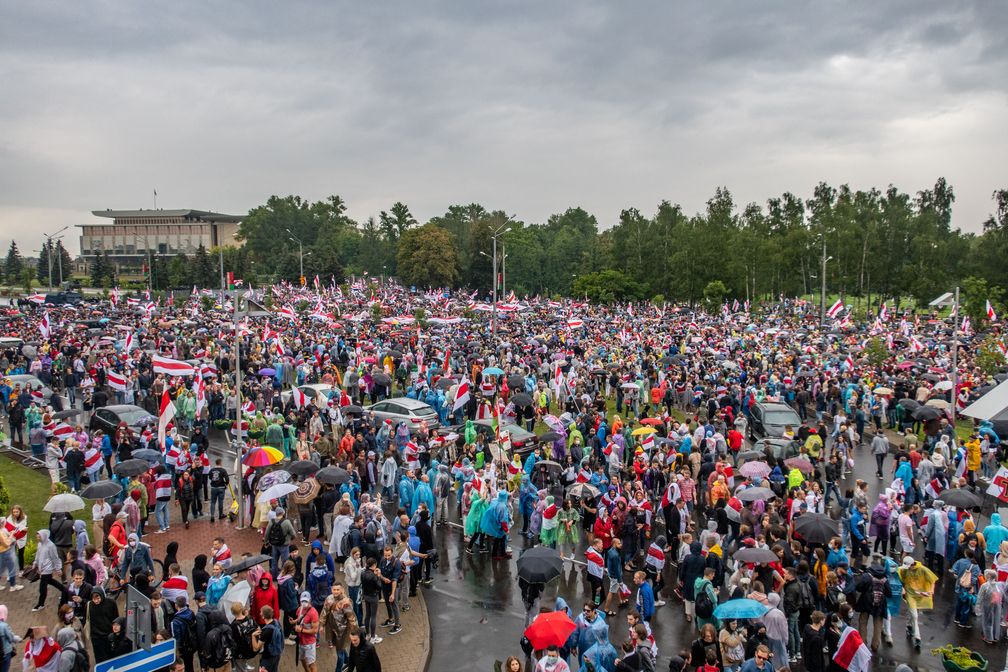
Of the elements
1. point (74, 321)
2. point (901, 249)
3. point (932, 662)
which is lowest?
point (932, 662)

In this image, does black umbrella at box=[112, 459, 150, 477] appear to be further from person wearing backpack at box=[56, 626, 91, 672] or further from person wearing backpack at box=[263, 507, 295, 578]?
person wearing backpack at box=[56, 626, 91, 672]

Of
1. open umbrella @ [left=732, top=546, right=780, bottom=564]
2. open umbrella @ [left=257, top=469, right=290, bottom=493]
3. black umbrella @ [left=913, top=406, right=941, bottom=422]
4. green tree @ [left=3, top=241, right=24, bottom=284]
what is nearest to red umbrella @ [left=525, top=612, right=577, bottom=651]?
open umbrella @ [left=732, top=546, right=780, bottom=564]

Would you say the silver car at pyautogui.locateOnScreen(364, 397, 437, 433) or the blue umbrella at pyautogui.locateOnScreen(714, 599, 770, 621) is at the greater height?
the silver car at pyautogui.locateOnScreen(364, 397, 437, 433)

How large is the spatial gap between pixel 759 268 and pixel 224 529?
6397cm

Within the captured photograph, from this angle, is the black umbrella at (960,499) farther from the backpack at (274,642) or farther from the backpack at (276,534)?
Result: the backpack at (276,534)

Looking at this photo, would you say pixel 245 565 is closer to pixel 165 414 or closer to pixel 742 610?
pixel 742 610

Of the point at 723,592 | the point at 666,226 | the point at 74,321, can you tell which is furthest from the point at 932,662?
the point at 666,226

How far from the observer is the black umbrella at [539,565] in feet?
35.5

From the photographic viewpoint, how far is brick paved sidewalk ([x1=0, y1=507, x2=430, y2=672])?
10938 millimetres

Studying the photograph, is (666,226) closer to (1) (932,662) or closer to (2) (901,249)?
(2) (901,249)

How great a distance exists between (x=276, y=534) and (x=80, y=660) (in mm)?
3613

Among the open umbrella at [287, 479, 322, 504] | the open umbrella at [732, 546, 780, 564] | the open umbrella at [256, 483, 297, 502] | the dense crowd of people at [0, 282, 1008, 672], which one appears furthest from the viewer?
the open umbrella at [287, 479, 322, 504]

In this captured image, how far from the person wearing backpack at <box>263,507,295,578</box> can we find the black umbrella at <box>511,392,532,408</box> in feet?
40.1

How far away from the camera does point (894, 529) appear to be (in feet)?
47.7
